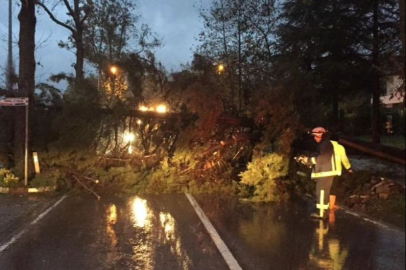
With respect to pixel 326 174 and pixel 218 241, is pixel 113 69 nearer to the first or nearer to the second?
pixel 326 174

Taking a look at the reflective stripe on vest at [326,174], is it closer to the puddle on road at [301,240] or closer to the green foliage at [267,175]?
the puddle on road at [301,240]

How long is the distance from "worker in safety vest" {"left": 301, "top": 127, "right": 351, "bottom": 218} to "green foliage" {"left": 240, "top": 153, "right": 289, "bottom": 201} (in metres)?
3.14

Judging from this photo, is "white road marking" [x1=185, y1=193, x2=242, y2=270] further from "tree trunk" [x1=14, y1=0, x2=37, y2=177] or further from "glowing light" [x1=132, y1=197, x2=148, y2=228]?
"tree trunk" [x1=14, y1=0, x2=37, y2=177]

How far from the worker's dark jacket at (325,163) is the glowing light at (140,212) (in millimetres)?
3510

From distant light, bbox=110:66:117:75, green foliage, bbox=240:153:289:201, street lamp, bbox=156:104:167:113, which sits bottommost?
green foliage, bbox=240:153:289:201

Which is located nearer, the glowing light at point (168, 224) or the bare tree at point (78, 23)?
the glowing light at point (168, 224)

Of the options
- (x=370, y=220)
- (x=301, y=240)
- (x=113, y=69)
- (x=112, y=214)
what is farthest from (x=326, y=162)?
(x=113, y=69)

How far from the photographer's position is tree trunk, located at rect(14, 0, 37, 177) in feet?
52.6

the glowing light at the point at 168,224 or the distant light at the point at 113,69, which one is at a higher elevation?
the distant light at the point at 113,69

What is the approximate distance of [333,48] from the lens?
84.0 feet

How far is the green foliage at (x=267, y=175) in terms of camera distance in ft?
41.1

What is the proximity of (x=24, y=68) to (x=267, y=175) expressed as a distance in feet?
30.6

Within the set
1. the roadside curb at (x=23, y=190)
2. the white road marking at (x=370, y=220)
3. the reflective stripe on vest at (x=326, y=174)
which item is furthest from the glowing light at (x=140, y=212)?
the white road marking at (x=370, y=220)

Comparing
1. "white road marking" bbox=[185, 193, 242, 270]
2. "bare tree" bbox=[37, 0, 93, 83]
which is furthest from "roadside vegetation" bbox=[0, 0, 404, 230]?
"bare tree" bbox=[37, 0, 93, 83]
